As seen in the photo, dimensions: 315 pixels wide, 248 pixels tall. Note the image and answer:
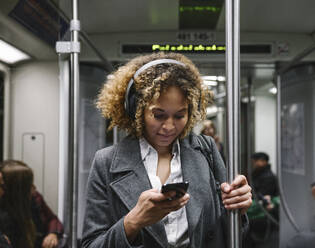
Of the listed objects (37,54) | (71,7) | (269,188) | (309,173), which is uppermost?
(71,7)

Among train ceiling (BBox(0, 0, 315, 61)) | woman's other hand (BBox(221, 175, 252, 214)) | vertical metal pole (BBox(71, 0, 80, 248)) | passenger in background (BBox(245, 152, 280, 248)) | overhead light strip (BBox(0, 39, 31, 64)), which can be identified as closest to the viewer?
woman's other hand (BBox(221, 175, 252, 214))

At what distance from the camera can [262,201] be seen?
3.33m

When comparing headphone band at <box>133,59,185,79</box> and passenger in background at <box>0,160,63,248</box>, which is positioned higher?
headphone band at <box>133,59,185,79</box>

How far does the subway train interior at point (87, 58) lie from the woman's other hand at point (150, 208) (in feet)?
2.43

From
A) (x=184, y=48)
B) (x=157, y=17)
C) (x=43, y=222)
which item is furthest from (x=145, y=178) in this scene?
(x=43, y=222)

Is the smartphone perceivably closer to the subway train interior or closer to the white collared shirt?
the white collared shirt

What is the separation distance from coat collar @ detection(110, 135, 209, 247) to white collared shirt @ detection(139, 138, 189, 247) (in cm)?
2

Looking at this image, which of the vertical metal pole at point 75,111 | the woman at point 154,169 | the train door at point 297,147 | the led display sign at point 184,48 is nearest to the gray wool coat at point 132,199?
the woman at point 154,169

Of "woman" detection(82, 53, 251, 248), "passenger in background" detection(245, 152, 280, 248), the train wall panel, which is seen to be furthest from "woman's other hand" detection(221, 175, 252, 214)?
"passenger in background" detection(245, 152, 280, 248)

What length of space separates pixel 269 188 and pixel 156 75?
2.79m

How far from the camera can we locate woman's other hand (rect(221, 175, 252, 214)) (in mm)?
952

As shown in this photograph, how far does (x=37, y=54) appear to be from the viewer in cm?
199

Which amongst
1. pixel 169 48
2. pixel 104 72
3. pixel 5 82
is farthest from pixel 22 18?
pixel 169 48

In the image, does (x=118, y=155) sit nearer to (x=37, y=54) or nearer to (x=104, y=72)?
(x=104, y=72)
